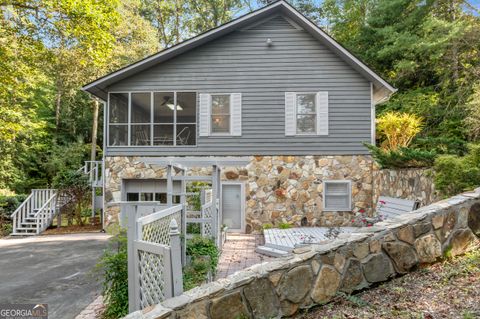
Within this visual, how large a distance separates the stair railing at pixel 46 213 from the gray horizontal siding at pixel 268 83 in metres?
4.69

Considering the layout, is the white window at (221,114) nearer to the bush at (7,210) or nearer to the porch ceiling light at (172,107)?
the porch ceiling light at (172,107)

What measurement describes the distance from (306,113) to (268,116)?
48.8 inches

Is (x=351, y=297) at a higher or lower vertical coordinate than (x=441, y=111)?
lower

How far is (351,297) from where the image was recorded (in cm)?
317

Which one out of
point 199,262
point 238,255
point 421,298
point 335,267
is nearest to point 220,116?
point 238,255

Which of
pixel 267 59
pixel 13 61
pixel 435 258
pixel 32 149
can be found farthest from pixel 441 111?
pixel 32 149

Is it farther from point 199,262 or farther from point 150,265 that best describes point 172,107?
point 150,265

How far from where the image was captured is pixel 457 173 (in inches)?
219

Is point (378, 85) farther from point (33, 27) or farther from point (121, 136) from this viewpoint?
point (33, 27)

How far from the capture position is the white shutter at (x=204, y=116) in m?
11.0

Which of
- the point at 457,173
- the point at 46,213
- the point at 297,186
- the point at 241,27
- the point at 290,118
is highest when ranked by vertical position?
the point at 241,27

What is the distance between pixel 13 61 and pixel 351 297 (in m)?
12.4

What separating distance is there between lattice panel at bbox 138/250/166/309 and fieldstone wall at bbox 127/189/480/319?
477 mm

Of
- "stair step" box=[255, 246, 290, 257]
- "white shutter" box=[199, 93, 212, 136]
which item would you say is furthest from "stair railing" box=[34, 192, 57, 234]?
"stair step" box=[255, 246, 290, 257]
